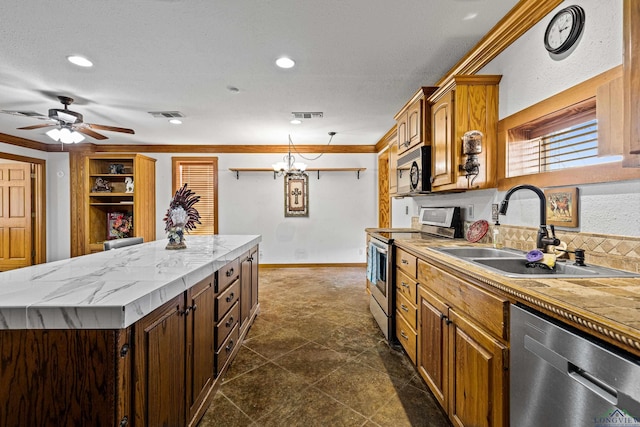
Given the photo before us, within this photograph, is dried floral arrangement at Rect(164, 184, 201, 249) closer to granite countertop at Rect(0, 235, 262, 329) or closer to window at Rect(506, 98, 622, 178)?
granite countertop at Rect(0, 235, 262, 329)

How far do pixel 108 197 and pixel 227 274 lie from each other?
195 inches

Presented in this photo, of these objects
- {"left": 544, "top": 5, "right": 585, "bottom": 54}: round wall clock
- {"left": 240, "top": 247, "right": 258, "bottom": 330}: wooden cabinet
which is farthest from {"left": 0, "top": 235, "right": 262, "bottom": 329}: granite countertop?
{"left": 544, "top": 5, "right": 585, "bottom": 54}: round wall clock

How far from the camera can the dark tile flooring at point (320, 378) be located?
1669mm

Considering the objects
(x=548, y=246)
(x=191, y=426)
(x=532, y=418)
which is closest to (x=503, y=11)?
(x=548, y=246)

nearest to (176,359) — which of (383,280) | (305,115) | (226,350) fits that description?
(226,350)

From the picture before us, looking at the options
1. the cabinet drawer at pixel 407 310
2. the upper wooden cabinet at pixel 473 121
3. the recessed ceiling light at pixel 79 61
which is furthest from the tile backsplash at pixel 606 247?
the recessed ceiling light at pixel 79 61

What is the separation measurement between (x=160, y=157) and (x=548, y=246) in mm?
6160

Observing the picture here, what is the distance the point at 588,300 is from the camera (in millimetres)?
837

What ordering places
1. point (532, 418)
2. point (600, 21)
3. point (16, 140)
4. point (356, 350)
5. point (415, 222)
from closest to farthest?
point (532, 418)
point (600, 21)
point (356, 350)
point (415, 222)
point (16, 140)

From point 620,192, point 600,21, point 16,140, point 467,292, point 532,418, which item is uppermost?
point 16,140

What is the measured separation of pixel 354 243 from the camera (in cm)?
572

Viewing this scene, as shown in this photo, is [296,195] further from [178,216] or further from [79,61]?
[79,61]

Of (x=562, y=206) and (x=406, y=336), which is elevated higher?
(x=562, y=206)

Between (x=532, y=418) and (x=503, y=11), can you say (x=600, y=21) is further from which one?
(x=532, y=418)
